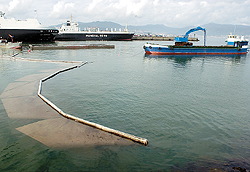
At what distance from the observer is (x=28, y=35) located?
238ft

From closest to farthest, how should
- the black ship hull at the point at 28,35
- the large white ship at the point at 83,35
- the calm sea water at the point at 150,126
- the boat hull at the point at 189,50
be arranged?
the calm sea water at the point at 150,126
the boat hull at the point at 189,50
the black ship hull at the point at 28,35
the large white ship at the point at 83,35

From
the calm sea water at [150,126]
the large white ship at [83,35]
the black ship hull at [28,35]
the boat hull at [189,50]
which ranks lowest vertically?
the calm sea water at [150,126]

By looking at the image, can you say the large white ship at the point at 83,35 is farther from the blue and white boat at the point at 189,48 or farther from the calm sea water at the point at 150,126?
the calm sea water at the point at 150,126

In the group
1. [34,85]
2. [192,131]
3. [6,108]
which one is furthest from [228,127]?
[34,85]

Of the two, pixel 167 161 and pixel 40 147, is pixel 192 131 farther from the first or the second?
pixel 40 147

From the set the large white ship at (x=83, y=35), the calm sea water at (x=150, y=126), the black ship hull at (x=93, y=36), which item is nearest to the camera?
the calm sea water at (x=150, y=126)

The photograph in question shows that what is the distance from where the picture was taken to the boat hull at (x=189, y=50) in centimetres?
4800

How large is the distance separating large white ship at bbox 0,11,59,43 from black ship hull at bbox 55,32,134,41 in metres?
11.8

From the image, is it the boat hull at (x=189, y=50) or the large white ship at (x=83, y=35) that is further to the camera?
the large white ship at (x=83, y=35)

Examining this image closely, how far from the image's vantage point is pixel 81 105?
13.3 meters

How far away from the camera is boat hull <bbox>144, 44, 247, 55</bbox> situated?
48000mm

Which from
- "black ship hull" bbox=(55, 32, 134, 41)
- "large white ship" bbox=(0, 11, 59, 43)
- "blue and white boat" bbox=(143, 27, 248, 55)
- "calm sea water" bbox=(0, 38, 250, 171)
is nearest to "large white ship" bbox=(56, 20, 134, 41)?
"black ship hull" bbox=(55, 32, 134, 41)

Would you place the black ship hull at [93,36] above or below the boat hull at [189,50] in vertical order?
above

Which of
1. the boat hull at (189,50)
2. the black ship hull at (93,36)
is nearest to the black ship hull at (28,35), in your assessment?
the black ship hull at (93,36)
